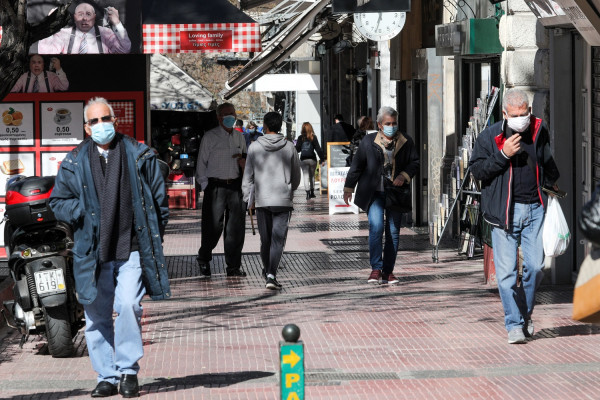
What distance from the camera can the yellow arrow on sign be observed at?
4.69m

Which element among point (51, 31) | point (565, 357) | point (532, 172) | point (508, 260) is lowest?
point (565, 357)

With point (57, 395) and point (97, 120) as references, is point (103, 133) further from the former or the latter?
point (57, 395)

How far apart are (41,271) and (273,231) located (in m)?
3.97

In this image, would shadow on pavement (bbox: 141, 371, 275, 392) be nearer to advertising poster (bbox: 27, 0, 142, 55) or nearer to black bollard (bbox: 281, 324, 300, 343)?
black bollard (bbox: 281, 324, 300, 343)

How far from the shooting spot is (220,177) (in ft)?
43.2

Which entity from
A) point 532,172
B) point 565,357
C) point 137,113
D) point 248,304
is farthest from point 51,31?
point 565,357

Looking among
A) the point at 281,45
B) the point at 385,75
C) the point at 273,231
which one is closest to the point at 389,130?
the point at 273,231

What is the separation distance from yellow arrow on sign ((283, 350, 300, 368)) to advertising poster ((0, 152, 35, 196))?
353 inches

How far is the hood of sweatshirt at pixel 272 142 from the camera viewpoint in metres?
12.1

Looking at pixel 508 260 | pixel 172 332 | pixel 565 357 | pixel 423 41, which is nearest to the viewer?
pixel 565 357

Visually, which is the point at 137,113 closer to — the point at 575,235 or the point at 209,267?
the point at 209,267

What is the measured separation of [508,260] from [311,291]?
3.37 meters

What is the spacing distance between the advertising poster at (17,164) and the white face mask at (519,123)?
605 centimetres

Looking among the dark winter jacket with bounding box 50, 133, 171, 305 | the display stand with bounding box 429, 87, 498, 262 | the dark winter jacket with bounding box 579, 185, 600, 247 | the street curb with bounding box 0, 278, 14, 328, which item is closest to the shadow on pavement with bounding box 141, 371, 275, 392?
the dark winter jacket with bounding box 50, 133, 171, 305
